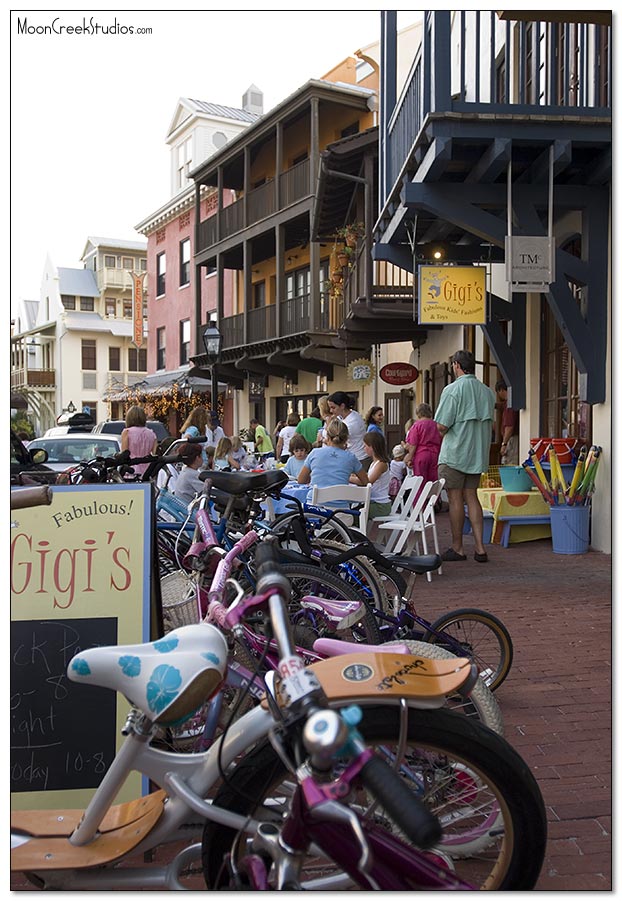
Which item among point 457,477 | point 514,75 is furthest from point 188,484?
point 514,75

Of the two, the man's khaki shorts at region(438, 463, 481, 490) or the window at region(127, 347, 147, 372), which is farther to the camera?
the window at region(127, 347, 147, 372)

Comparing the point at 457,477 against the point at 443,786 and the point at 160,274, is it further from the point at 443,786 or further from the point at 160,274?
the point at 160,274

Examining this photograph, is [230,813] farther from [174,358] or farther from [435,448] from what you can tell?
[174,358]

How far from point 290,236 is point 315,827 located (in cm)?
2133

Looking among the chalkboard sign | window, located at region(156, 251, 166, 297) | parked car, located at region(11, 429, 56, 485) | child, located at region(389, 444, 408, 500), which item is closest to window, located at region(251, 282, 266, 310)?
window, located at region(156, 251, 166, 297)

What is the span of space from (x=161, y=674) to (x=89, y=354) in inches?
1683

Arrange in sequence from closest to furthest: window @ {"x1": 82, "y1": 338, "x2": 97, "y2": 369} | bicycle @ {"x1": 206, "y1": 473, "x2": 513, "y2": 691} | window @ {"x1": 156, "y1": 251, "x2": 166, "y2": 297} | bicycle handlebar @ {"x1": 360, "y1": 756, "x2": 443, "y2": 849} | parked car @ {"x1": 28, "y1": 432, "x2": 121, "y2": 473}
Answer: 1. bicycle handlebar @ {"x1": 360, "y1": 756, "x2": 443, "y2": 849}
2. bicycle @ {"x1": 206, "y1": 473, "x2": 513, "y2": 691}
3. parked car @ {"x1": 28, "y1": 432, "x2": 121, "y2": 473}
4. window @ {"x1": 156, "y1": 251, "x2": 166, "y2": 297}
5. window @ {"x1": 82, "y1": 338, "x2": 97, "y2": 369}

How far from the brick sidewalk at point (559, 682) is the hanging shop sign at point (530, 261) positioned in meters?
2.65

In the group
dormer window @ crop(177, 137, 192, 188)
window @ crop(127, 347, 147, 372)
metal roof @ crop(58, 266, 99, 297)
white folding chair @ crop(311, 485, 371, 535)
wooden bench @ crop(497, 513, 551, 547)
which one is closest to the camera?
white folding chair @ crop(311, 485, 371, 535)

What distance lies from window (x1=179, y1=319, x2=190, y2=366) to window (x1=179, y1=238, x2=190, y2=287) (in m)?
1.45

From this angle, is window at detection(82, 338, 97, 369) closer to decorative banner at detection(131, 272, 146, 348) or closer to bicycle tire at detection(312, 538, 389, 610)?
decorative banner at detection(131, 272, 146, 348)

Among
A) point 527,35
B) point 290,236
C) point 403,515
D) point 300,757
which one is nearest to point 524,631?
point 403,515

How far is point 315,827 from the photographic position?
1.60 meters

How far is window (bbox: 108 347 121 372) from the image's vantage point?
4177 centimetres
